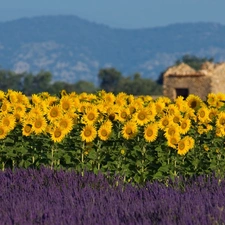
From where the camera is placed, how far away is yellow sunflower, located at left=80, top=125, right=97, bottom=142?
8883 mm

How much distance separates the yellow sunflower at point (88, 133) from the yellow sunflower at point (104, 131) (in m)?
0.07

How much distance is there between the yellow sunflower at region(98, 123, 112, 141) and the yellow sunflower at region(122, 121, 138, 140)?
7.3 inches

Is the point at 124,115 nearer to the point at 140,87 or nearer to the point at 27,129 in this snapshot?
the point at 27,129

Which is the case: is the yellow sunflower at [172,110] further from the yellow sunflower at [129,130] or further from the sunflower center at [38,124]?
the sunflower center at [38,124]

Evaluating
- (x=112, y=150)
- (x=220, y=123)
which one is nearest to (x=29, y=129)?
(x=112, y=150)

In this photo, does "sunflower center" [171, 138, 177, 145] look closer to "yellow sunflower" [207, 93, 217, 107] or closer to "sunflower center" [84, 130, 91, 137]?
"sunflower center" [84, 130, 91, 137]

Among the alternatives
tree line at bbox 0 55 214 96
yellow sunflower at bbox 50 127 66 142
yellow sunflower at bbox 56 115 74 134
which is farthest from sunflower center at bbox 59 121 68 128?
tree line at bbox 0 55 214 96

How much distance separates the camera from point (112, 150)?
901 cm


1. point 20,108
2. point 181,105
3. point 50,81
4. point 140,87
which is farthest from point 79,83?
point 20,108

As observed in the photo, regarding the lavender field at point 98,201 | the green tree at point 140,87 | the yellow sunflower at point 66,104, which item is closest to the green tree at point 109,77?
the green tree at point 140,87

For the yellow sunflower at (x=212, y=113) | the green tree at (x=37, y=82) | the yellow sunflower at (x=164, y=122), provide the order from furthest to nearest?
the green tree at (x=37, y=82)
the yellow sunflower at (x=212, y=113)
the yellow sunflower at (x=164, y=122)

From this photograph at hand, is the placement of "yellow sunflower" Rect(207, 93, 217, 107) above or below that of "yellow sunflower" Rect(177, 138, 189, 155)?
above

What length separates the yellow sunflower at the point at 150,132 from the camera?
28.5 ft

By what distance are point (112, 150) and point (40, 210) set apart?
438 centimetres
